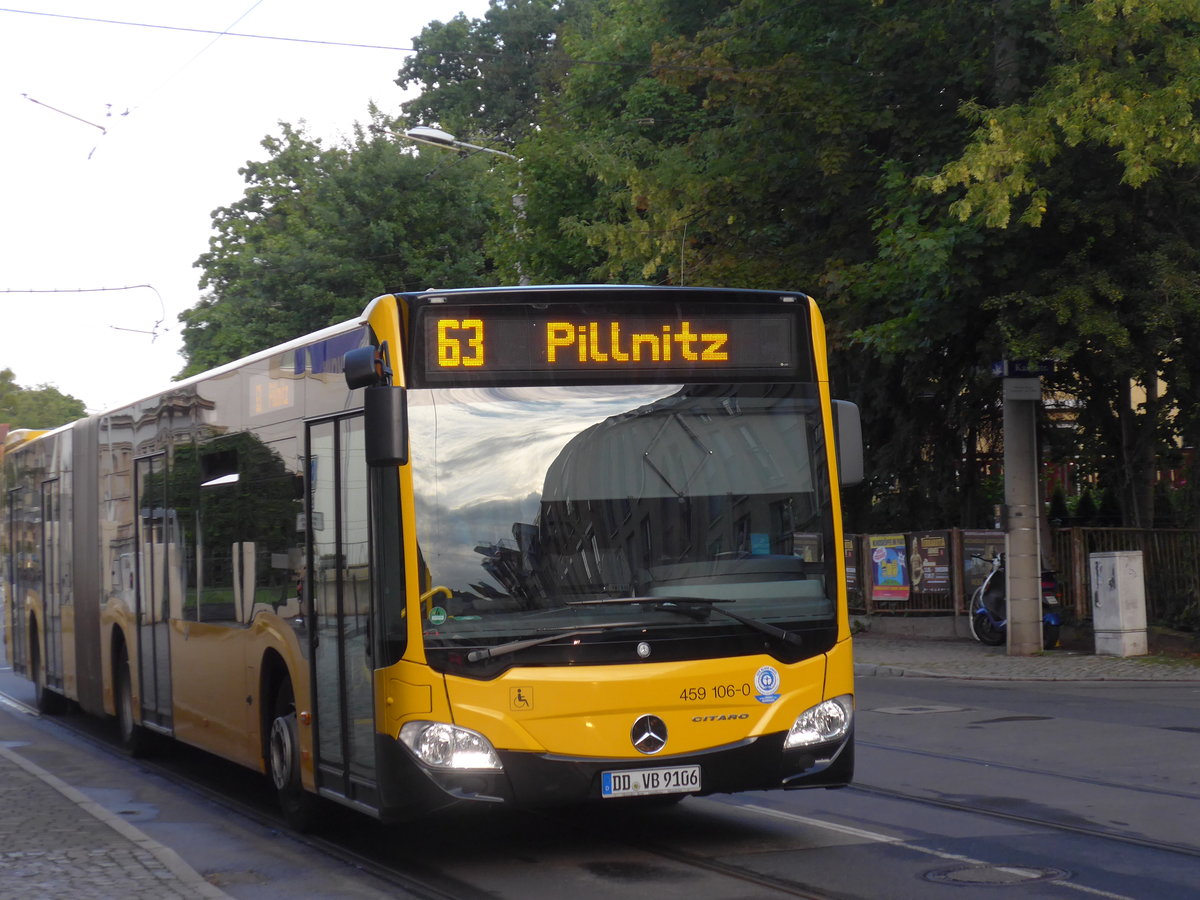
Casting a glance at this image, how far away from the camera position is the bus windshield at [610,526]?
7.42 m

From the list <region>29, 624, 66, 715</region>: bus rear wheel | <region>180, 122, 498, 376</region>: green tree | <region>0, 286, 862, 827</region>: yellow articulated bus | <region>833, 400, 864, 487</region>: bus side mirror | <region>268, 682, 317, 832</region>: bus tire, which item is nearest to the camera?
<region>0, 286, 862, 827</region>: yellow articulated bus

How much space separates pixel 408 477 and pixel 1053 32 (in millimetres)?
14006

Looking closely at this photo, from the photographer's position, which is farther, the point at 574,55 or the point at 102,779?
the point at 574,55

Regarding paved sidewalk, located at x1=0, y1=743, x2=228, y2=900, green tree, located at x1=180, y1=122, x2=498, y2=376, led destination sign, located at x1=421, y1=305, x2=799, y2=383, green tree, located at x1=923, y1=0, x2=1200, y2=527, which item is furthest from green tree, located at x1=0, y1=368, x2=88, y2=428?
led destination sign, located at x1=421, y1=305, x2=799, y2=383

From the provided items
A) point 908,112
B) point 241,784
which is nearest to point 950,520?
point 908,112

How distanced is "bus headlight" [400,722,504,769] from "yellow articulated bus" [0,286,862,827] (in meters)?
0.01

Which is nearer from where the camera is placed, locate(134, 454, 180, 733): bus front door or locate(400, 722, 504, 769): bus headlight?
locate(400, 722, 504, 769): bus headlight

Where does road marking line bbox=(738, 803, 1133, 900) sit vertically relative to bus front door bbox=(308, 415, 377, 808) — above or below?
below

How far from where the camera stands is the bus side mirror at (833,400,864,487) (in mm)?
8234

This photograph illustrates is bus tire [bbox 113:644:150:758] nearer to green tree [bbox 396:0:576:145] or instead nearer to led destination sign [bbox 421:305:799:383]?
led destination sign [bbox 421:305:799:383]

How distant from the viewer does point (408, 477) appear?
7.48 meters

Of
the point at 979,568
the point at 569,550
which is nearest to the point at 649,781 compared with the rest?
the point at 569,550

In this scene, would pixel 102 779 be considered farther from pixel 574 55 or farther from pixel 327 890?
pixel 574 55

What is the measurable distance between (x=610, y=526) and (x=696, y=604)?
1.82 ft
